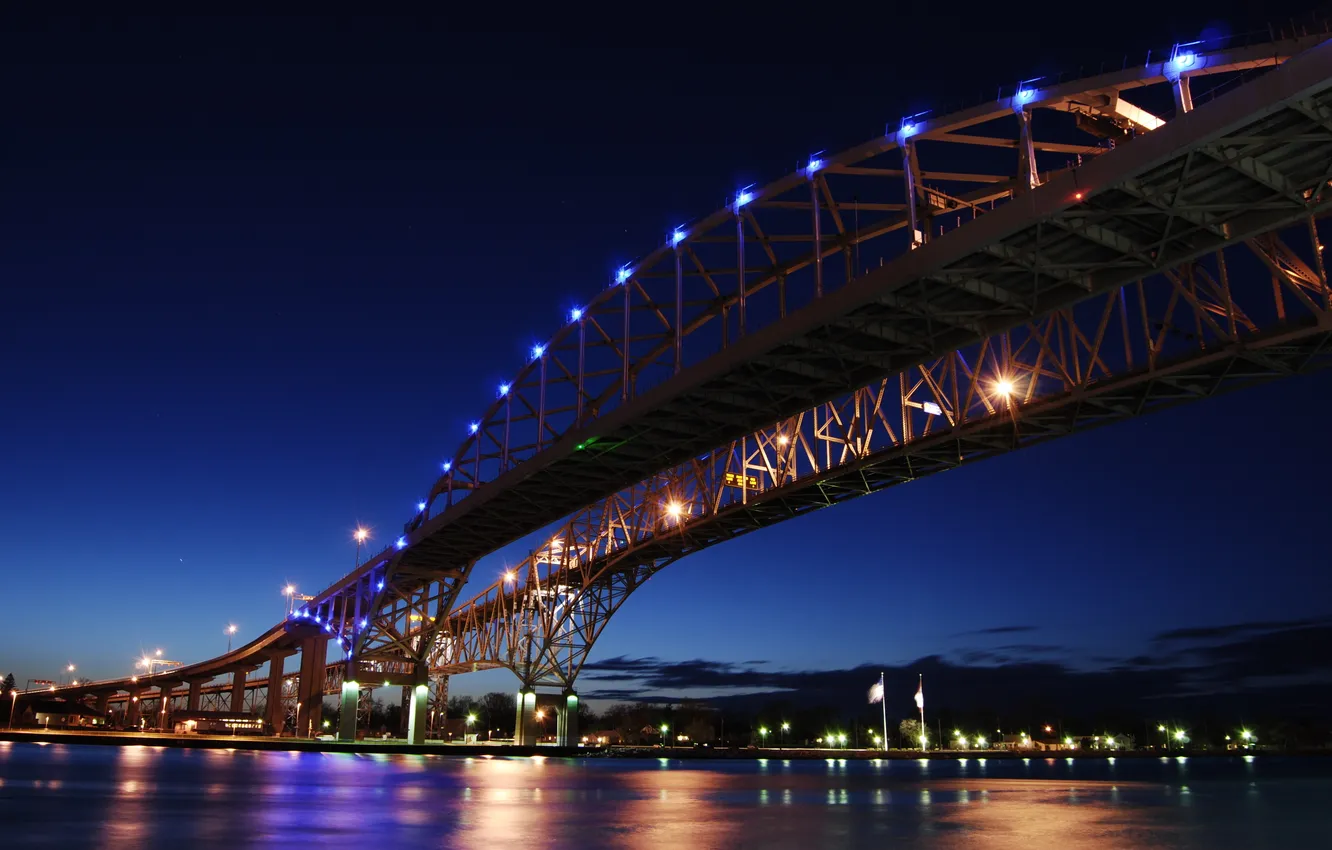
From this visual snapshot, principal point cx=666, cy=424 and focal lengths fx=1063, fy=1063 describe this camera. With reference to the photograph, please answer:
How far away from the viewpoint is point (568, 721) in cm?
8212

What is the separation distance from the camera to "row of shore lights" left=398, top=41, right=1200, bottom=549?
2512 cm

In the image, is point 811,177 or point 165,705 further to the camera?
point 165,705

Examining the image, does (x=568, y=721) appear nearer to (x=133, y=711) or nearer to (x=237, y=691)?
(x=237, y=691)

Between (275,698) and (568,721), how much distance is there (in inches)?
2578

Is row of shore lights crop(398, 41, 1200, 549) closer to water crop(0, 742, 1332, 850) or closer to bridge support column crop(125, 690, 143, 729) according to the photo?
water crop(0, 742, 1332, 850)

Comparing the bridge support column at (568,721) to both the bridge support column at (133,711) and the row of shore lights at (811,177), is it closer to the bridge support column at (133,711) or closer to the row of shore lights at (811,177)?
the row of shore lights at (811,177)

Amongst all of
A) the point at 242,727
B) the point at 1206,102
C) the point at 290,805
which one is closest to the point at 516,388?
the point at 290,805

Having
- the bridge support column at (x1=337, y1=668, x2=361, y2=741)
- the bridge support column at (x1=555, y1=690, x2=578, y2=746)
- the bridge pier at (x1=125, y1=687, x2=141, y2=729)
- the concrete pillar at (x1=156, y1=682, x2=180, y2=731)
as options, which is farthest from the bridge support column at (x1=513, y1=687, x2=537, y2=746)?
the bridge pier at (x1=125, y1=687, x2=141, y2=729)

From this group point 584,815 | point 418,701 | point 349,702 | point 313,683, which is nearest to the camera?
point 584,815

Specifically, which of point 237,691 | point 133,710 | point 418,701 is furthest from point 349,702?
point 133,710

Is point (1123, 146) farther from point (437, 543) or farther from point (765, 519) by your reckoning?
point (437, 543)

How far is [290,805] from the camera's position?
23438 mm

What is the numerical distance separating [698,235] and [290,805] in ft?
88.8

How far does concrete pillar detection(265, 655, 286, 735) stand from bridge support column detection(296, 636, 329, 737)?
16.9 metres
